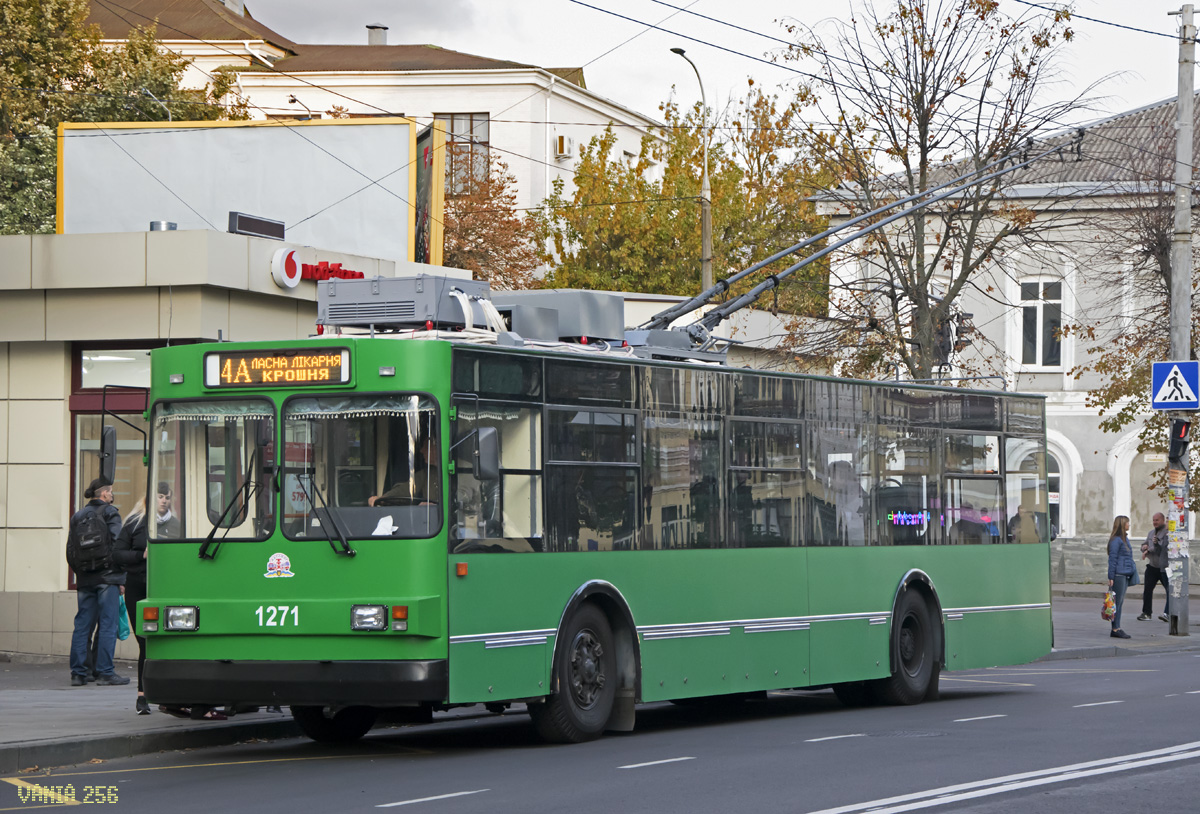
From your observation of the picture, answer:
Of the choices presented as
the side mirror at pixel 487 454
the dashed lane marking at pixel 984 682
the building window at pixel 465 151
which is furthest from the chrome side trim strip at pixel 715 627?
the building window at pixel 465 151

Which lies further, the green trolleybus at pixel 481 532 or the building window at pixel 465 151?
the building window at pixel 465 151

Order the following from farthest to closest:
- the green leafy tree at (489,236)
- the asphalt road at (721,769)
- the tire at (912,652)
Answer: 1. the green leafy tree at (489,236)
2. the tire at (912,652)
3. the asphalt road at (721,769)

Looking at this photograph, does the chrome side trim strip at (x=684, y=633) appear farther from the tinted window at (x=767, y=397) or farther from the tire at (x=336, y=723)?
the tire at (x=336, y=723)

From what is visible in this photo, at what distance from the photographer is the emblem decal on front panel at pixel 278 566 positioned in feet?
37.7

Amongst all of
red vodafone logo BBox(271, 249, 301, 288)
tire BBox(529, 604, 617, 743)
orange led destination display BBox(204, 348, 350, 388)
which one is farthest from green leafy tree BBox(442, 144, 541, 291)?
orange led destination display BBox(204, 348, 350, 388)

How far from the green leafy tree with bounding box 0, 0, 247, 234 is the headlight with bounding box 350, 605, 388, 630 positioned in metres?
29.5

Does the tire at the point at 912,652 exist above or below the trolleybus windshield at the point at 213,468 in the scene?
below

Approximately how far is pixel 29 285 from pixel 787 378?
9.21 metres

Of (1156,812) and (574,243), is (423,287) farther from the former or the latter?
(574,243)

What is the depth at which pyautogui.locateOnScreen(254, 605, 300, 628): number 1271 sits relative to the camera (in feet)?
37.3

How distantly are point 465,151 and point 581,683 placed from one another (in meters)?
42.7

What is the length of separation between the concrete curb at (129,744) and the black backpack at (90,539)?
11.3 ft

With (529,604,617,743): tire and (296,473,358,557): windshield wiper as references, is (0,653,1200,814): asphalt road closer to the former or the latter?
(529,604,617,743): tire

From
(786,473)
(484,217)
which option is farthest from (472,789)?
(484,217)
